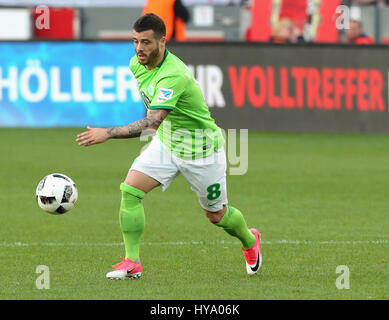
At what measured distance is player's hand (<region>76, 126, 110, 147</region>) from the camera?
26.2 ft

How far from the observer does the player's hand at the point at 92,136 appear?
7.98 m

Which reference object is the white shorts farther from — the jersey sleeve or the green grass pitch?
the green grass pitch

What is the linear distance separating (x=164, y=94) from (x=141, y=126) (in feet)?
1.06

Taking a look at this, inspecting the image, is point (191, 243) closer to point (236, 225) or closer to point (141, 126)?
point (236, 225)

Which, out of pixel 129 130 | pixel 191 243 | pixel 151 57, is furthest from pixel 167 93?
pixel 191 243

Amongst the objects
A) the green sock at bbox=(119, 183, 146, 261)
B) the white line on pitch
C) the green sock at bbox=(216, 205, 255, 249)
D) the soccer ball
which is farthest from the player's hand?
the white line on pitch

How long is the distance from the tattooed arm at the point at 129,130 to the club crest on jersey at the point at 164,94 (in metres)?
0.09

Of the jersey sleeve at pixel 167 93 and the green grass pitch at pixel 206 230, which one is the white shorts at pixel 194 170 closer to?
the jersey sleeve at pixel 167 93

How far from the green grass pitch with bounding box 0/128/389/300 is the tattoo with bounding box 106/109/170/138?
115cm

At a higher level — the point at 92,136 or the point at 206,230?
the point at 92,136

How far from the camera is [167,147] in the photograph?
9.00 meters

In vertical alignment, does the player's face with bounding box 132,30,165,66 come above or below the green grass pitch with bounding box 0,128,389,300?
above

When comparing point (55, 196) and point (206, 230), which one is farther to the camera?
point (206, 230)

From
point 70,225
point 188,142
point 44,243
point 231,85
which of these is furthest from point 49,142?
point 188,142
